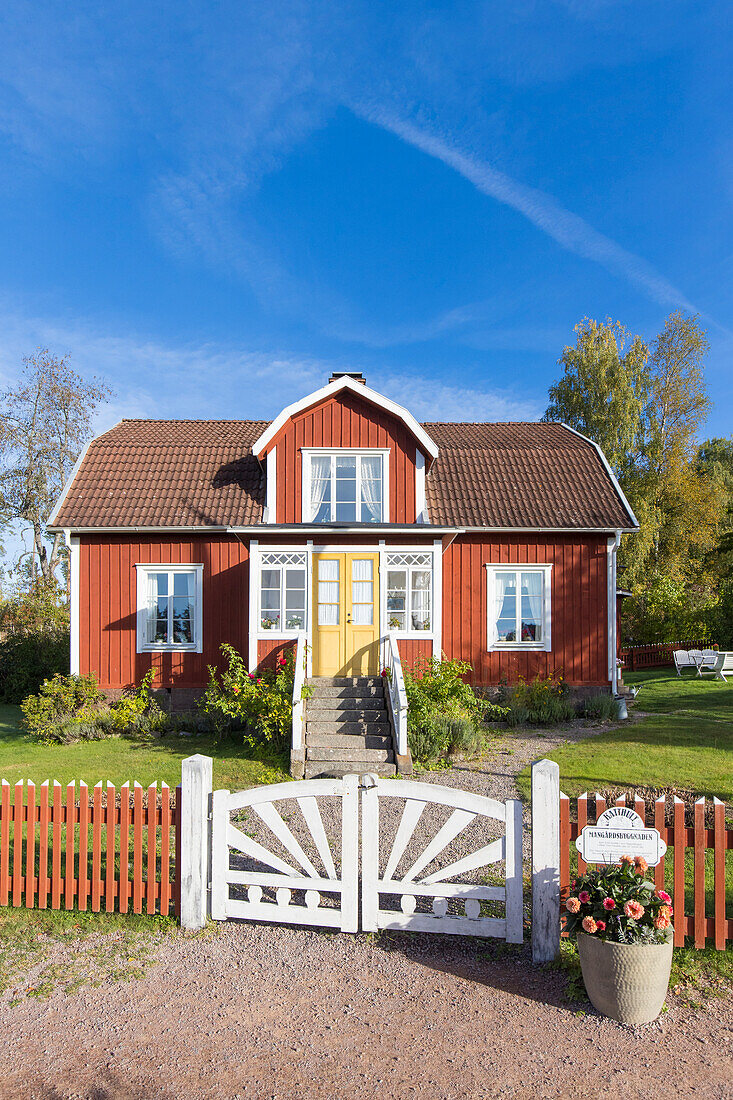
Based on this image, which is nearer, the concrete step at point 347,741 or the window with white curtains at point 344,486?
the concrete step at point 347,741

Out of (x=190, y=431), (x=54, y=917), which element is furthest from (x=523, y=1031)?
(x=190, y=431)

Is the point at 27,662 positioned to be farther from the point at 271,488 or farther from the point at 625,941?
the point at 625,941

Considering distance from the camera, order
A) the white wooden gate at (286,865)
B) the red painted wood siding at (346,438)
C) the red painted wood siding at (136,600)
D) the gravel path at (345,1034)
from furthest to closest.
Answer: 1. the red painted wood siding at (346,438)
2. the red painted wood siding at (136,600)
3. the white wooden gate at (286,865)
4. the gravel path at (345,1034)

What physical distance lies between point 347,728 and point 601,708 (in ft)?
18.9

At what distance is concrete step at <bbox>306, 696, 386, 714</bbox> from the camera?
11750 mm

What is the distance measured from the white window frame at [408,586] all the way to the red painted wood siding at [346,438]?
1.30 m

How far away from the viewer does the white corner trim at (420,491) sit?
14.7 meters

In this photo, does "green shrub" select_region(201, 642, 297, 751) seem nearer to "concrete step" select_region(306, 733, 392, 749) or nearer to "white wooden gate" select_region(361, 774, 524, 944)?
"concrete step" select_region(306, 733, 392, 749)

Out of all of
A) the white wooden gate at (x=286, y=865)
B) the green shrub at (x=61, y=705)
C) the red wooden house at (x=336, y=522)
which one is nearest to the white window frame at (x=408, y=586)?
the red wooden house at (x=336, y=522)

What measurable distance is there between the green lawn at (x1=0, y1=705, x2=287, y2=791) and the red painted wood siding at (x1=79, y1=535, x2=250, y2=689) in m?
2.04

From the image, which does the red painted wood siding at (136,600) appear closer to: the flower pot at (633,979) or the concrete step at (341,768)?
the concrete step at (341,768)

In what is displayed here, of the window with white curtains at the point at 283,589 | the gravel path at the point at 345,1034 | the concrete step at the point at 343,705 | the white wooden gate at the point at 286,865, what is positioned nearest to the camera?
the gravel path at the point at 345,1034

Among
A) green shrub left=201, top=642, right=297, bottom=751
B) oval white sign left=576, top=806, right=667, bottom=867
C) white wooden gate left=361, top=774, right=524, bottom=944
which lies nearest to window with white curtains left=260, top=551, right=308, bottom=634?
green shrub left=201, top=642, right=297, bottom=751

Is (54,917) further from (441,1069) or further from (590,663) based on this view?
(590,663)
